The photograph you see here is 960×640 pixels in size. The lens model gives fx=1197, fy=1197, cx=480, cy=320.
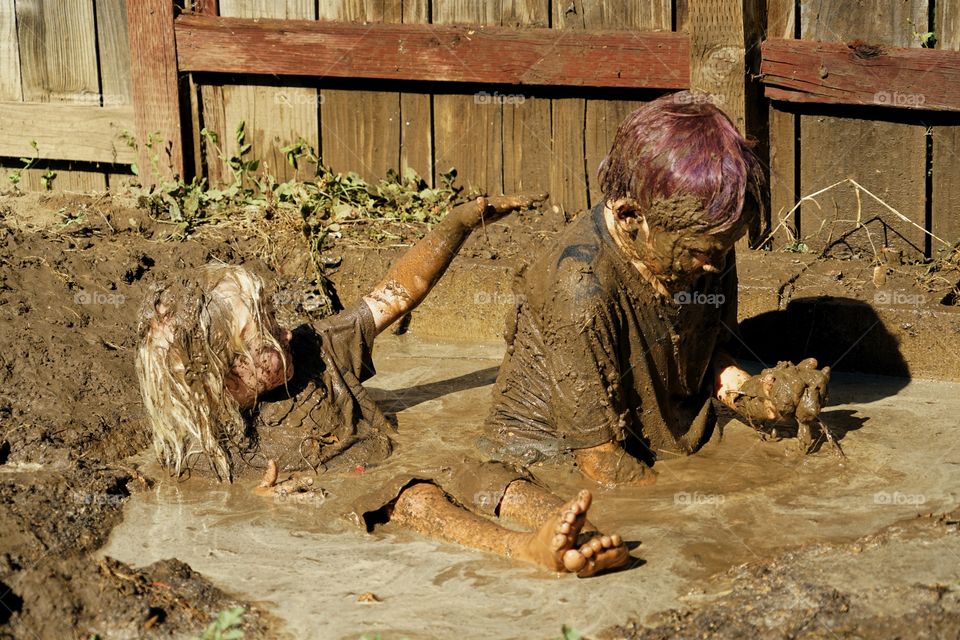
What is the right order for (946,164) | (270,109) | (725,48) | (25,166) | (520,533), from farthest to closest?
(25,166) → (270,109) → (725,48) → (946,164) → (520,533)

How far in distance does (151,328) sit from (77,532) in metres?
0.96

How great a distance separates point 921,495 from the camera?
4559mm

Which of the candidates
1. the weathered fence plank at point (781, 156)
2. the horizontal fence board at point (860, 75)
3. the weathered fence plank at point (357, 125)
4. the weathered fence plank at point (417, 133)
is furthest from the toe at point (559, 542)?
the weathered fence plank at point (357, 125)

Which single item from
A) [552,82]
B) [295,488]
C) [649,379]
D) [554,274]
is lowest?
[295,488]

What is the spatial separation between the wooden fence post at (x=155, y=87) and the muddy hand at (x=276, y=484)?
3.33m

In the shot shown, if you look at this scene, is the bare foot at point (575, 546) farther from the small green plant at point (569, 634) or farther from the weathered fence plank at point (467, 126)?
the weathered fence plank at point (467, 126)

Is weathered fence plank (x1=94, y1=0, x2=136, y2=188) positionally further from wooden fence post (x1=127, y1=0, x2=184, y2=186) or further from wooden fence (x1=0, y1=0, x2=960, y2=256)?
wooden fence post (x1=127, y1=0, x2=184, y2=186)

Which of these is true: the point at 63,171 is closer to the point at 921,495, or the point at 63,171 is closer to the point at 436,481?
the point at 436,481

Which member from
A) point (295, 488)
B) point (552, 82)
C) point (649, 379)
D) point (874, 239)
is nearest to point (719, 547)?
point (649, 379)

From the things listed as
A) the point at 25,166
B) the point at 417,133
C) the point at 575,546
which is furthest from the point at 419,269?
the point at 25,166

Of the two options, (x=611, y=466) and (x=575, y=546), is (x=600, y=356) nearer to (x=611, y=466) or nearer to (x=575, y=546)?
(x=611, y=466)

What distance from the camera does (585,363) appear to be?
4.55 m

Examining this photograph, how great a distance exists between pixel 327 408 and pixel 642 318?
4.83ft

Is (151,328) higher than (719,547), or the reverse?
(151,328)
